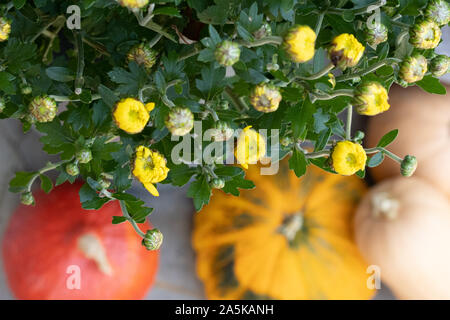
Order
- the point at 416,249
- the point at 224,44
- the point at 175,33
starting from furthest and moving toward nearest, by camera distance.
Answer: the point at 416,249, the point at 175,33, the point at 224,44

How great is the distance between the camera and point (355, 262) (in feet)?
2.49

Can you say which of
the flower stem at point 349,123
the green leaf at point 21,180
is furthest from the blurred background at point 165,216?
the flower stem at point 349,123

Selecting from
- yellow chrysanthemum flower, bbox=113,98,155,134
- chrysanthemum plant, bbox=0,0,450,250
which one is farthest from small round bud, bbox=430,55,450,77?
yellow chrysanthemum flower, bbox=113,98,155,134

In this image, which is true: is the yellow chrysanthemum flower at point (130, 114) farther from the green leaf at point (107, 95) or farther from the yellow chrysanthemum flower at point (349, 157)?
the yellow chrysanthemum flower at point (349, 157)

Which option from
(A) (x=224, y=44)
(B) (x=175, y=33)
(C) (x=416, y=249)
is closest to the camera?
(A) (x=224, y=44)

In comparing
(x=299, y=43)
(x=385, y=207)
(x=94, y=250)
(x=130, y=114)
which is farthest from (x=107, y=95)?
(x=385, y=207)

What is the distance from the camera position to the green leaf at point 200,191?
389 millimetres

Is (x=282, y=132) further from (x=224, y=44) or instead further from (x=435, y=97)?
(x=435, y=97)

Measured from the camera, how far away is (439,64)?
1.17 feet

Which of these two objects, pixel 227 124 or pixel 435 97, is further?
pixel 435 97

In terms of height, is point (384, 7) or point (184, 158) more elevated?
point (384, 7)

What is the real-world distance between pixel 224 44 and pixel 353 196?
0.54 metres
